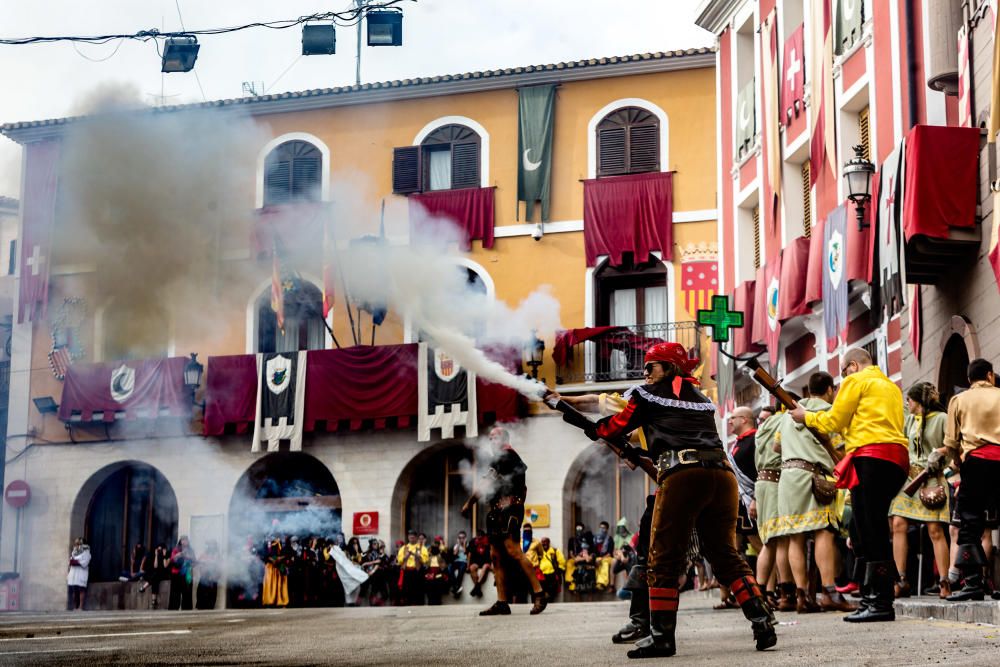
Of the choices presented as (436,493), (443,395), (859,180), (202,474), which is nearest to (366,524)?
(436,493)

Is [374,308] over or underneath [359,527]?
over

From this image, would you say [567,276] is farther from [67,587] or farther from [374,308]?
[67,587]

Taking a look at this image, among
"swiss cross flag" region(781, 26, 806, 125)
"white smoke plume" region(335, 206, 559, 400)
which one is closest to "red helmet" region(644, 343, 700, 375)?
"swiss cross flag" region(781, 26, 806, 125)

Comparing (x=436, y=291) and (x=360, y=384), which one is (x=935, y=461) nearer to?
(x=436, y=291)

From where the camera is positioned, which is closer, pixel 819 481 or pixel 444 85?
pixel 819 481

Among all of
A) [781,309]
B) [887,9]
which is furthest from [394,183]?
[887,9]

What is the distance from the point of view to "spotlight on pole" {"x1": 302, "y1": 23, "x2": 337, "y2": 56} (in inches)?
701

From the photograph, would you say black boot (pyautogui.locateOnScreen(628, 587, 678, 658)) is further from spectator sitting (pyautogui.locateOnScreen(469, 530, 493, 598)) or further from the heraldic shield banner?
the heraldic shield banner

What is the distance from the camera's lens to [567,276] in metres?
30.3

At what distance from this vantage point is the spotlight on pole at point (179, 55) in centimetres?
1756

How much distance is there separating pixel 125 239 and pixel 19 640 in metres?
12.4

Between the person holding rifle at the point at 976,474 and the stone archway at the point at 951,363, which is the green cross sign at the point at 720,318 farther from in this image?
the person holding rifle at the point at 976,474

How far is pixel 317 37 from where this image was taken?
17.8 m

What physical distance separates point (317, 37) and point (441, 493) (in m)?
14.6
